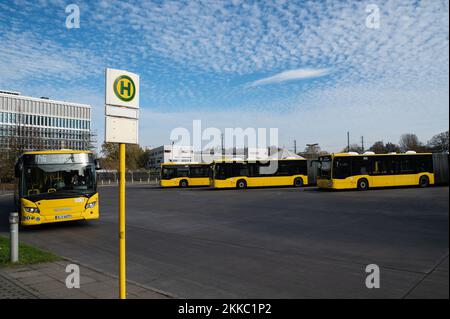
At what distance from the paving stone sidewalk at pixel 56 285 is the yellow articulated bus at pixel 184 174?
33753 millimetres

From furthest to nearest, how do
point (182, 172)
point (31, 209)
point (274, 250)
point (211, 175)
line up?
point (182, 172)
point (211, 175)
point (31, 209)
point (274, 250)

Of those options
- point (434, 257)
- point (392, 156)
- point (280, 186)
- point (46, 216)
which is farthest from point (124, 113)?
point (280, 186)

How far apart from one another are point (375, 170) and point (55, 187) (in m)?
23.0

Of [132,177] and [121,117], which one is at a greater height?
[121,117]

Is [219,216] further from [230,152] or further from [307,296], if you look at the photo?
[230,152]

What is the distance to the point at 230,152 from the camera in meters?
93.4

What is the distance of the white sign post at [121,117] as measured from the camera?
4.50 meters

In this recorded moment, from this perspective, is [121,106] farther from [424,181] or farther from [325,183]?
[424,181]

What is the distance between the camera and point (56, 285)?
565 centimetres

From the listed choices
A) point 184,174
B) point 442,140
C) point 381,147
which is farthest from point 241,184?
point 381,147

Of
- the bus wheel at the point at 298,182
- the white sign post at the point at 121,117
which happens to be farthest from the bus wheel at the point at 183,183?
the white sign post at the point at 121,117

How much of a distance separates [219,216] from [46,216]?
6.31 m

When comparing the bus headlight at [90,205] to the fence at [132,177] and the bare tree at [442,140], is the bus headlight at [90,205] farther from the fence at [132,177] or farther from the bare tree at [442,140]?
the fence at [132,177]

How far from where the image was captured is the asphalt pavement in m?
5.30
